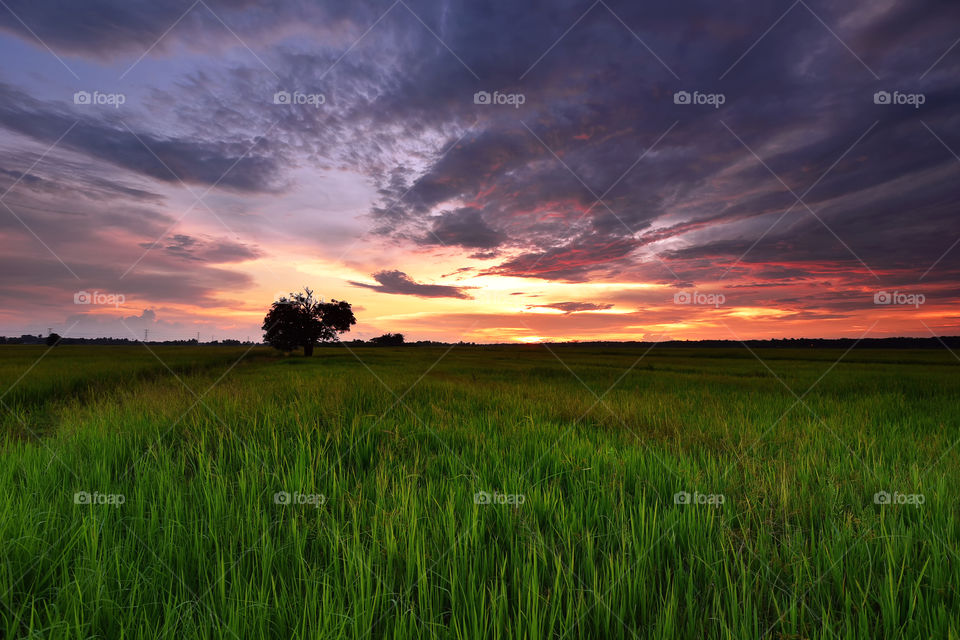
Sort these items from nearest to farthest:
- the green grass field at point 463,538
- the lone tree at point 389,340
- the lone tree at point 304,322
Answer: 1. the green grass field at point 463,538
2. the lone tree at point 304,322
3. the lone tree at point 389,340

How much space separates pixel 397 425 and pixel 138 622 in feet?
12.5

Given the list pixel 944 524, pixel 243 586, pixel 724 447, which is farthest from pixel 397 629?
pixel 724 447

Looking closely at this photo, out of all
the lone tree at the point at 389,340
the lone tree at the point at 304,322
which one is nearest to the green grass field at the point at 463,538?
the lone tree at the point at 304,322

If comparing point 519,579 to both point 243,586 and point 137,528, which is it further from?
point 137,528

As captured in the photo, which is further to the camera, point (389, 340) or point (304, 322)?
point (389, 340)

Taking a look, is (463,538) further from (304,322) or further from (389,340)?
(389,340)

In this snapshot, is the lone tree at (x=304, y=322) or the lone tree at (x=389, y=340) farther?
the lone tree at (x=389, y=340)

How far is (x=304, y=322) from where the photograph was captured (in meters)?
59.6

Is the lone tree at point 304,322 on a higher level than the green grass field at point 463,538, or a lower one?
higher

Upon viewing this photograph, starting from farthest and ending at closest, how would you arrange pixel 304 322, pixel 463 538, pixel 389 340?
1. pixel 389 340
2. pixel 304 322
3. pixel 463 538

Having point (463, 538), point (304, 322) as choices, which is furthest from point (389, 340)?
point (463, 538)

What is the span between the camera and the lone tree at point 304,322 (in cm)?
5950

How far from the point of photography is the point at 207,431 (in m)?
5.56

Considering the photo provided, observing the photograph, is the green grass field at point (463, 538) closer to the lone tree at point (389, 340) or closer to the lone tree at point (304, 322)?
the lone tree at point (304, 322)
